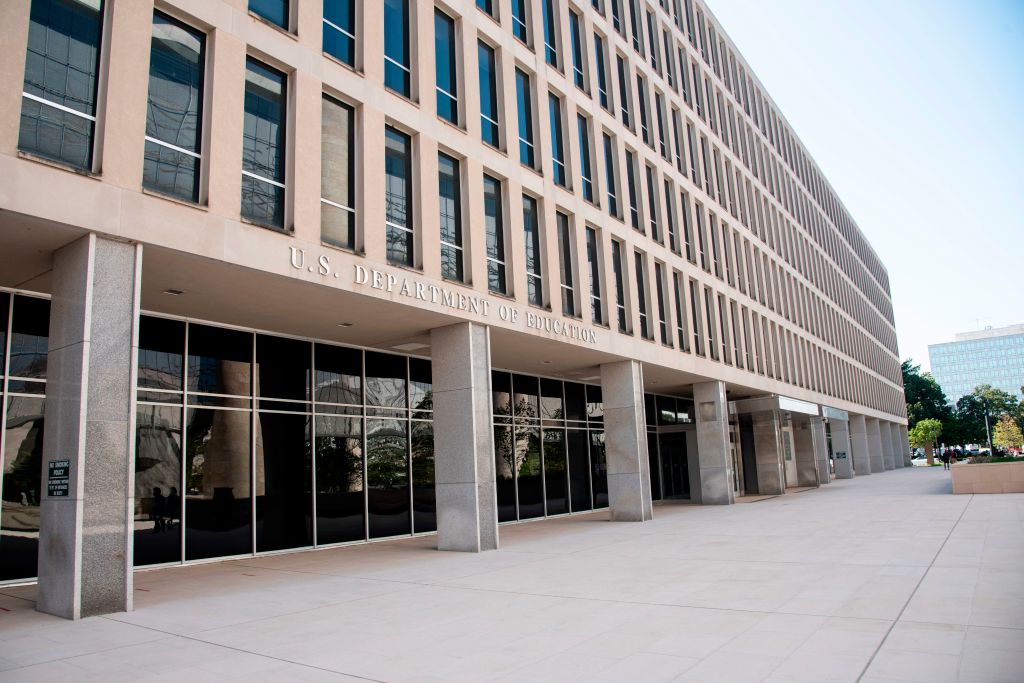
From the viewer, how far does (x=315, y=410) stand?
17000 mm

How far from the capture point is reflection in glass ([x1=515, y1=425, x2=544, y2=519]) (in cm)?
2338

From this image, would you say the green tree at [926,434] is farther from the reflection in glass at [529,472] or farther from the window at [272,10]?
the window at [272,10]

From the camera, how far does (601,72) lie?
25.4 meters

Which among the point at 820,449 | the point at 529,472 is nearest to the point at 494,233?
Answer: the point at 529,472

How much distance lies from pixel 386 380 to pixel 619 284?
29.5 feet

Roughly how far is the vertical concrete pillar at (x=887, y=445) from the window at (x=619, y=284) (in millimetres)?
49728

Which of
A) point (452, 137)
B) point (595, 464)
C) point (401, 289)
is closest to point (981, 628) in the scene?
point (401, 289)

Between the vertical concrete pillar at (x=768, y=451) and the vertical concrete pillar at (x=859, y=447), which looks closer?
the vertical concrete pillar at (x=768, y=451)

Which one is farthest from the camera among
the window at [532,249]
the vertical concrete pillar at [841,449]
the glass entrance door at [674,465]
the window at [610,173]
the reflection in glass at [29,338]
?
the vertical concrete pillar at [841,449]

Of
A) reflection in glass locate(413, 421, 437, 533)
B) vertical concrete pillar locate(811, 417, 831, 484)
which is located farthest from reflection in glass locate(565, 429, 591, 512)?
vertical concrete pillar locate(811, 417, 831, 484)

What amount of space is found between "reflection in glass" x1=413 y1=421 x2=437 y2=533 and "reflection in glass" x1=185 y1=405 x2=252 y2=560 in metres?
5.00

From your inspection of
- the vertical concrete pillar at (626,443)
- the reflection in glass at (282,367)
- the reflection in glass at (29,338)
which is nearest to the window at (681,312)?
the vertical concrete pillar at (626,443)

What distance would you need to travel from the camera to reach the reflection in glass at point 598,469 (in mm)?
27328

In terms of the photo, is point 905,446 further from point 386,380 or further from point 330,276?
point 330,276
